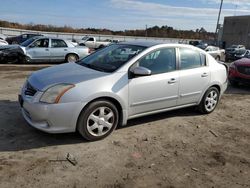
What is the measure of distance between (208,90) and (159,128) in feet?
5.35

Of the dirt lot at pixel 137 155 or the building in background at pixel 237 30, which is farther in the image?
the building in background at pixel 237 30

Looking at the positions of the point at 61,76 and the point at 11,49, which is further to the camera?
the point at 11,49

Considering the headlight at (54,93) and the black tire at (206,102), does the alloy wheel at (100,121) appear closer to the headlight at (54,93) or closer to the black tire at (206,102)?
the headlight at (54,93)

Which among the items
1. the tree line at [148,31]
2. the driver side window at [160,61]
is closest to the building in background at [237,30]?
the tree line at [148,31]

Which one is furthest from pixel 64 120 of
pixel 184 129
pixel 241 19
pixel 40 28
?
pixel 241 19

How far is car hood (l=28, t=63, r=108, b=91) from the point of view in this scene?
487cm

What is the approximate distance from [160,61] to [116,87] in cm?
119

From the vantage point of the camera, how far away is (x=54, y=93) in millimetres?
4707

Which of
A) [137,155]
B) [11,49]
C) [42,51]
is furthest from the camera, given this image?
[42,51]

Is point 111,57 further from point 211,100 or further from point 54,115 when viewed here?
point 211,100

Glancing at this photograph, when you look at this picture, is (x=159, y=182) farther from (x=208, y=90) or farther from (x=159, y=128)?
(x=208, y=90)

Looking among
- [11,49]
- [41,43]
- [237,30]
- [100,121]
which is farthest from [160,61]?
[237,30]

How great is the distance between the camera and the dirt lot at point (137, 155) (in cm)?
394

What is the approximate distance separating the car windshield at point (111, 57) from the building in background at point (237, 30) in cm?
6039
